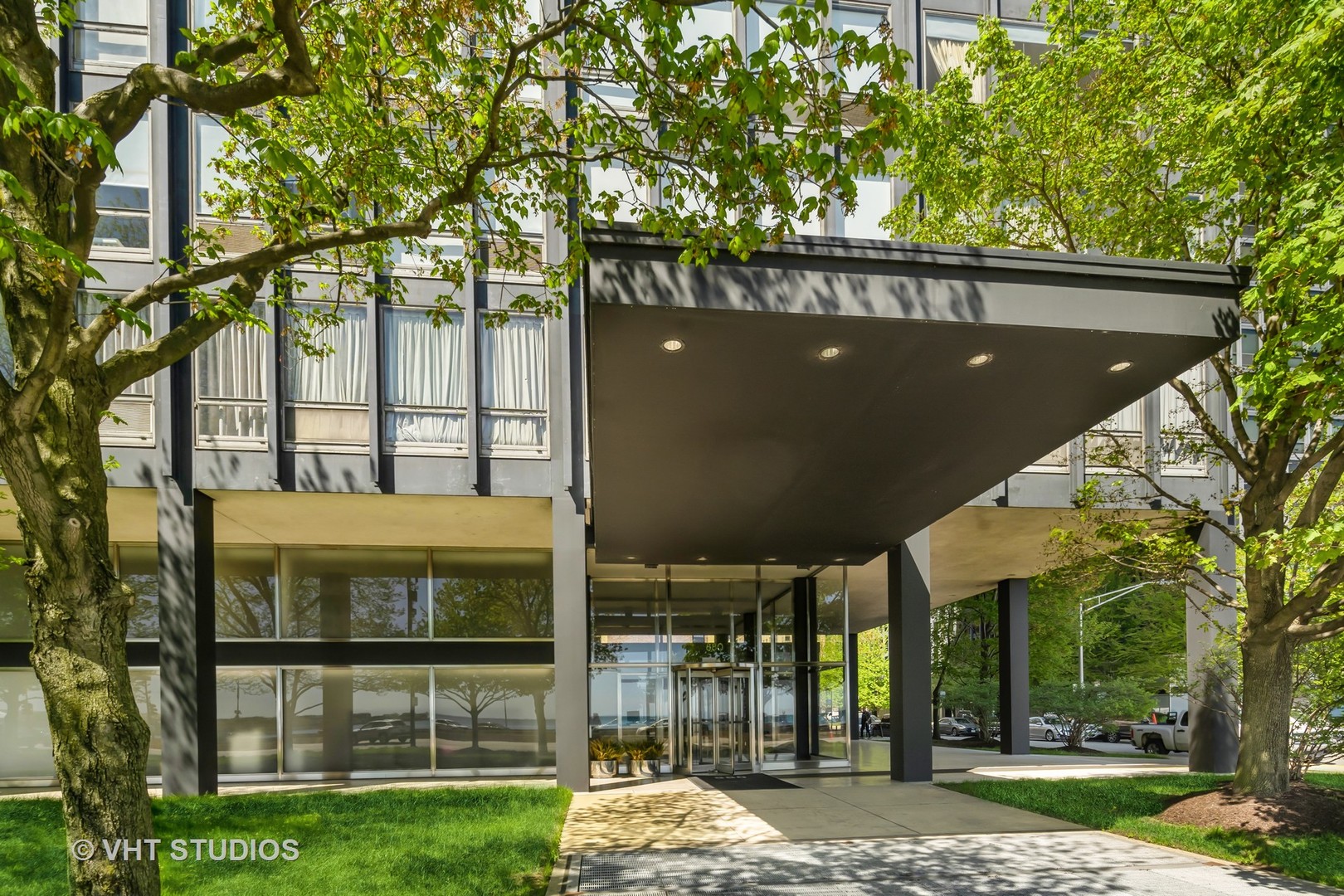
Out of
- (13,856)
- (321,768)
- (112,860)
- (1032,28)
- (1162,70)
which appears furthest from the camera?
(1032,28)

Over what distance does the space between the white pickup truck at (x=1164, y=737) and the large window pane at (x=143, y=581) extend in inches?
1105

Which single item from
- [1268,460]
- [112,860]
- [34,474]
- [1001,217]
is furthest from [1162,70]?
[112,860]

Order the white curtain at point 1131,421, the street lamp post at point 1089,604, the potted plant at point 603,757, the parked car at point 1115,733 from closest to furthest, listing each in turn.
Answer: the potted plant at point 603,757 < the white curtain at point 1131,421 < the street lamp post at point 1089,604 < the parked car at point 1115,733

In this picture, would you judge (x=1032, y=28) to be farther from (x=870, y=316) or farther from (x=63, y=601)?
(x=63, y=601)

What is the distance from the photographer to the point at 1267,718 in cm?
1030

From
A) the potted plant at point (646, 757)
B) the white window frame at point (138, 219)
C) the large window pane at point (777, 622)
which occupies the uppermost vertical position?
the white window frame at point (138, 219)

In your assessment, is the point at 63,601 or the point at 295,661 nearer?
the point at 63,601

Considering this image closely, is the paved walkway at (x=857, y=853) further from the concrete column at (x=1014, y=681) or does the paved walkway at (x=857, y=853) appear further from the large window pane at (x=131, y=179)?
the large window pane at (x=131, y=179)

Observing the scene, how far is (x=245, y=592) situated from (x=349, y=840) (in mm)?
10094

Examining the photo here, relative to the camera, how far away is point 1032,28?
18641 millimetres

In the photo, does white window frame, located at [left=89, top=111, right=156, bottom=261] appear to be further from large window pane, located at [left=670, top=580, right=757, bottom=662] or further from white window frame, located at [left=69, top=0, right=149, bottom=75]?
large window pane, located at [left=670, top=580, right=757, bottom=662]

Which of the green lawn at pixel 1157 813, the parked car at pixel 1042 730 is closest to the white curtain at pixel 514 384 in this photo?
the green lawn at pixel 1157 813

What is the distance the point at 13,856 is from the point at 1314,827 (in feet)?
45.7

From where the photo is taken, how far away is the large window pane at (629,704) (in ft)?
58.1
